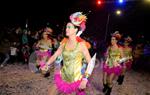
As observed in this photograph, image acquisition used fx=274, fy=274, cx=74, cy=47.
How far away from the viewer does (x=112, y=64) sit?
9.13 m

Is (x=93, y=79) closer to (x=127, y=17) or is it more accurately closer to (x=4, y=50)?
(x=4, y=50)

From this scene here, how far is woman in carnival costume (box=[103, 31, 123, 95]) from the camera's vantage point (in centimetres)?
889

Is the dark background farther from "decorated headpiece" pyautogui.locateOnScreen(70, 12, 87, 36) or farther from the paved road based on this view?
"decorated headpiece" pyautogui.locateOnScreen(70, 12, 87, 36)

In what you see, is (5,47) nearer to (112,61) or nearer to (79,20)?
(112,61)

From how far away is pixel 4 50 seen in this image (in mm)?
12797

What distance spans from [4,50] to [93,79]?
4392 millimetres

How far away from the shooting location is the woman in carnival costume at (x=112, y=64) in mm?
8891

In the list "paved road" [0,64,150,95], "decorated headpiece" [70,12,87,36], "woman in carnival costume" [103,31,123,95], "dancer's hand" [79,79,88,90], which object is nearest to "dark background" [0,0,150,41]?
"paved road" [0,64,150,95]

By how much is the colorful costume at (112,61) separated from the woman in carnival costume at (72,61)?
383cm

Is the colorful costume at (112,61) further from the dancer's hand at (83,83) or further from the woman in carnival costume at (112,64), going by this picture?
the dancer's hand at (83,83)

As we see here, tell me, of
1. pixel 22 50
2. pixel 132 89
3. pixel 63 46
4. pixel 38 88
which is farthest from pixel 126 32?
pixel 63 46

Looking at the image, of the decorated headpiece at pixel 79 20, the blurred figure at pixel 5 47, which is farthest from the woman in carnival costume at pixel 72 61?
the blurred figure at pixel 5 47

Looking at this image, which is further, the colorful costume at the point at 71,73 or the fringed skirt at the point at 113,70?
the fringed skirt at the point at 113,70

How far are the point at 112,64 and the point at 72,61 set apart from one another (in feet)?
13.6
